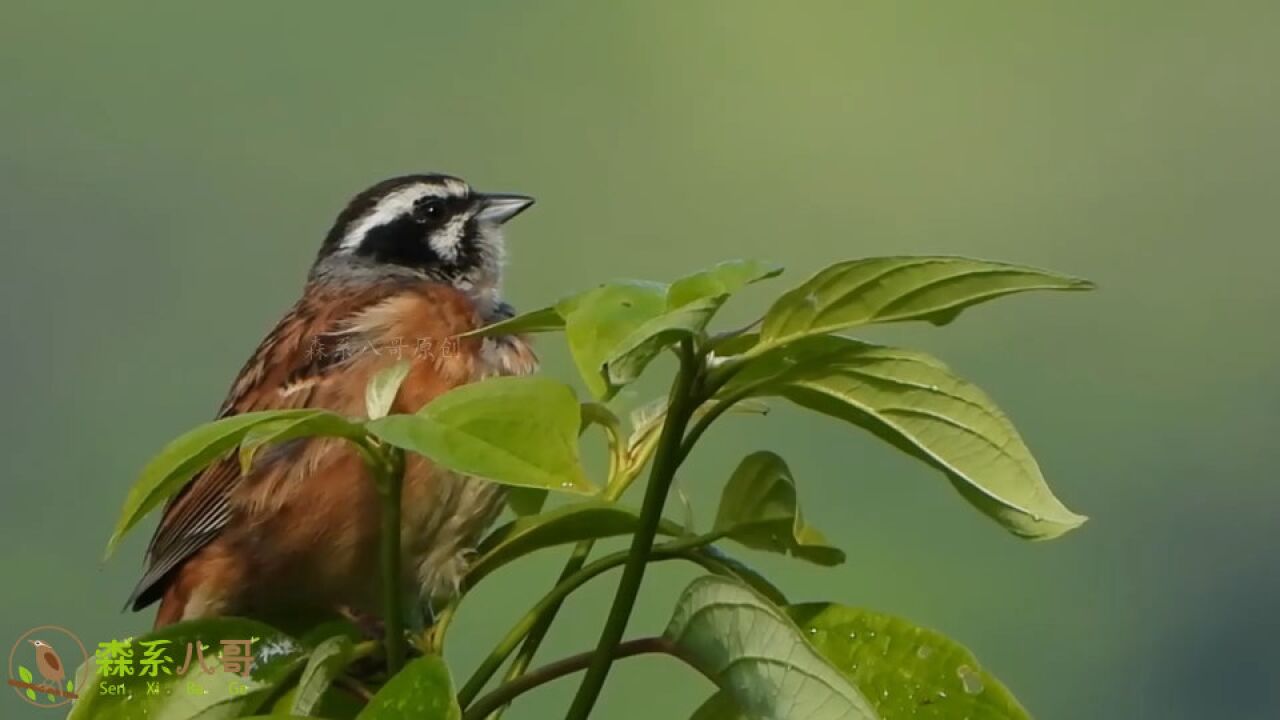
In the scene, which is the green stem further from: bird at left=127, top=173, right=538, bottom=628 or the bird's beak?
the bird's beak

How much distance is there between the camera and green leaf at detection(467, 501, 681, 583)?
27.4 inches

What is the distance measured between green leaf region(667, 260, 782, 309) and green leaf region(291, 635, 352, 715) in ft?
0.72

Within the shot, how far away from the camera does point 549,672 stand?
65 cm

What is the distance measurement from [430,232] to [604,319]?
109cm

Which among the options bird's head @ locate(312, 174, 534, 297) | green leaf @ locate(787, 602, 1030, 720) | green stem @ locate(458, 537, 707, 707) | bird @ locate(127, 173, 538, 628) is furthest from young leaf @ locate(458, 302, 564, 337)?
bird's head @ locate(312, 174, 534, 297)

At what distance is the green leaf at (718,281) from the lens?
531mm

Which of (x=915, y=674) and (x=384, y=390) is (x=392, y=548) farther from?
(x=915, y=674)

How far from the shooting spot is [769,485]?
0.72 meters

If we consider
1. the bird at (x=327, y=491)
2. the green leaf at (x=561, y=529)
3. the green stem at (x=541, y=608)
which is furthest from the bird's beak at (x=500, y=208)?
the green stem at (x=541, y=608)

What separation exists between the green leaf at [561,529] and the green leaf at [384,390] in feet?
0.30

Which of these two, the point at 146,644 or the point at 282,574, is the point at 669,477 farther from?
the point at 282,574

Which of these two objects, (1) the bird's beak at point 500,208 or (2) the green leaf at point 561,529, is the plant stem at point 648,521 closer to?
(2) the green leaf at point 561,529

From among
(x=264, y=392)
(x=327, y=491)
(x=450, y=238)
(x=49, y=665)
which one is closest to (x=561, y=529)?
(x=49, y=665)

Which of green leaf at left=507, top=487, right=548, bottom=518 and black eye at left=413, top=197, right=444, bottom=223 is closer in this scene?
green leaf at left=507, top=487, right=548, bottom=518
